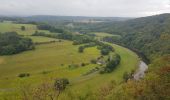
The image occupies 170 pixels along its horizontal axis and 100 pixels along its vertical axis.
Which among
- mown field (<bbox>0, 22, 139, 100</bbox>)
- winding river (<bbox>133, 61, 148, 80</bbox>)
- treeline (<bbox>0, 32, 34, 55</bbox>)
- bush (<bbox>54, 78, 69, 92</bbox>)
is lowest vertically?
winding river (<bbox>133, 61, 148, 80</bbox>)

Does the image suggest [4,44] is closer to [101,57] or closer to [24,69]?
[24,69]

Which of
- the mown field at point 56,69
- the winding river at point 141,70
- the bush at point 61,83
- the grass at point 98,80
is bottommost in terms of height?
the winding river at point 141,70

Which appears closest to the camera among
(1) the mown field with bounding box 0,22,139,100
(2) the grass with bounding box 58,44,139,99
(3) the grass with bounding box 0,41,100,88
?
(2) the grass with bounding box 58,44,139,99

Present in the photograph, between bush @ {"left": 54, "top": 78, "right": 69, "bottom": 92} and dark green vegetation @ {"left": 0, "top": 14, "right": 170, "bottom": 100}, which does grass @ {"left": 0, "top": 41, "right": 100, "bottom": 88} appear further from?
bush @ {"left": 54, "top": 78, "right": 69, "bottom": 92}

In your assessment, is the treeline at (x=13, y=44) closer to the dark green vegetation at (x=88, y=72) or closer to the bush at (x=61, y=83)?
the dark green vegetation at (x=88, y=72)

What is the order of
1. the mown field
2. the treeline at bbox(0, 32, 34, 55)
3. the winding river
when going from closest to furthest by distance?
1. the mown field
2. the winding river
3. the treeline at bbox(0, 32, 34, 55)

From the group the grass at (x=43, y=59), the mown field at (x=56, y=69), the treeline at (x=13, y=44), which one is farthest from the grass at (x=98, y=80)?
the treeline at (x=13, y=44)

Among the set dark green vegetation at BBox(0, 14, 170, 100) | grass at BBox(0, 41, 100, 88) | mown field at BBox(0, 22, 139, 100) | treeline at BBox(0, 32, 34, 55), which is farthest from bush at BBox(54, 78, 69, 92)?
treeline at BBox(0, 32, 34, 55)
